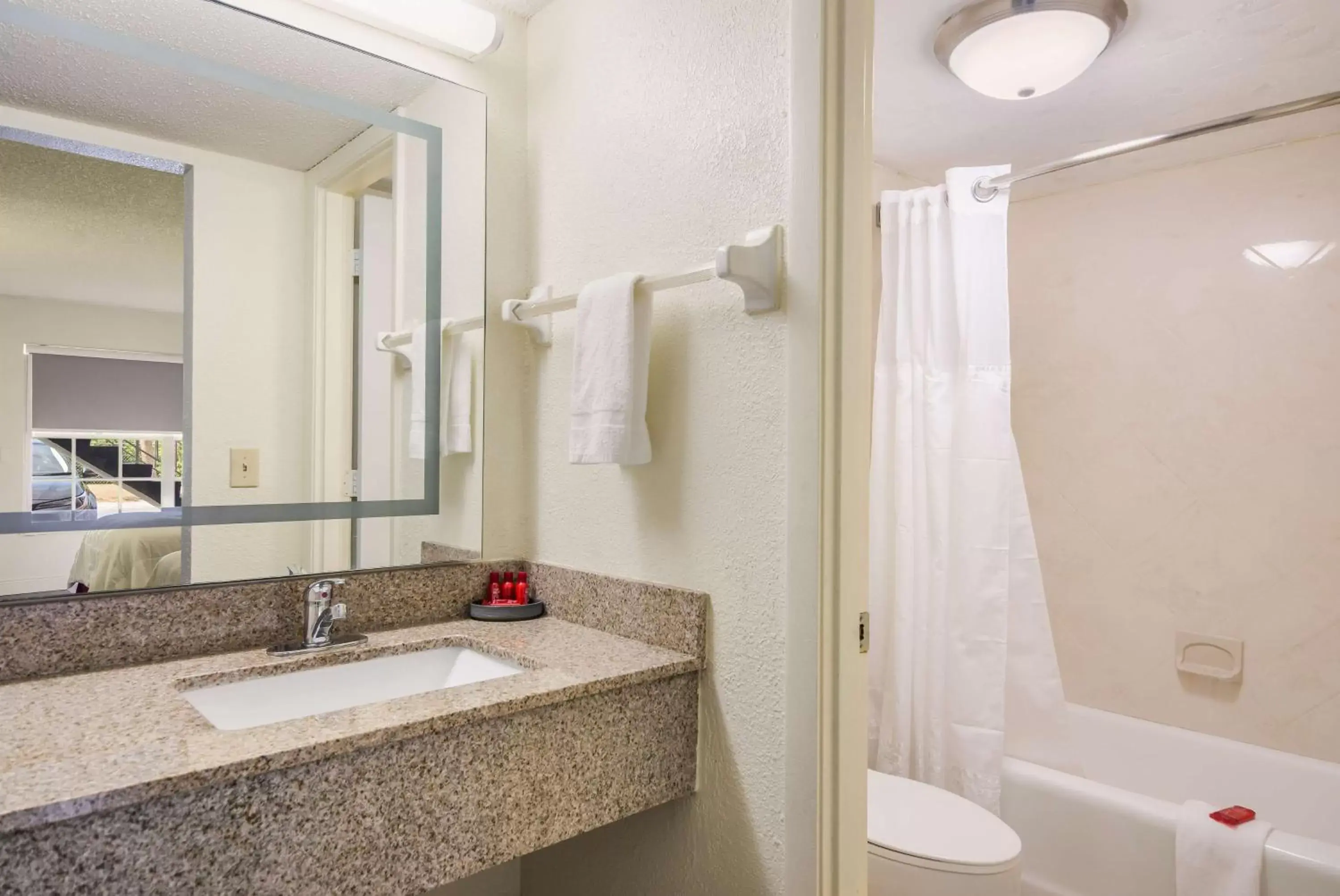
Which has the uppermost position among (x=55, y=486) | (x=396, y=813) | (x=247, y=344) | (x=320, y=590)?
(x=247, y=344)

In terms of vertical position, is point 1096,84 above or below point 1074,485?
above

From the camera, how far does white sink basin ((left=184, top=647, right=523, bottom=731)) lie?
1187 millimetres

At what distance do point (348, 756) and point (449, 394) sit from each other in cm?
85

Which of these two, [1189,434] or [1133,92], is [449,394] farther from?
[1189,434]

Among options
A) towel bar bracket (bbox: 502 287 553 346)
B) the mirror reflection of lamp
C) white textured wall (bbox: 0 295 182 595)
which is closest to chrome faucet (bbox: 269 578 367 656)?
white textured wall (bbox: 0 295 182 595)

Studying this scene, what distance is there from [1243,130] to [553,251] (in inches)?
76.3

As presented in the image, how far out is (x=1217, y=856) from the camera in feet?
5.45

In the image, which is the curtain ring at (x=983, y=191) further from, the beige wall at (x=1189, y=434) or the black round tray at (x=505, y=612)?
the black round tray at (x=505, y=612)

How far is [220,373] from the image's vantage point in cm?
135

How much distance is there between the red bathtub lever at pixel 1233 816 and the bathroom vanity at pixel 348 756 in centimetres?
123

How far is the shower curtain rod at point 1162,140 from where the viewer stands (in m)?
1.73

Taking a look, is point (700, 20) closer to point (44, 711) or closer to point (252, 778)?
point (252, 778)

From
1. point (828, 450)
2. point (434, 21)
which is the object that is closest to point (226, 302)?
point (434, 21)

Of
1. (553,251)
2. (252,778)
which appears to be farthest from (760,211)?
(252,778)
